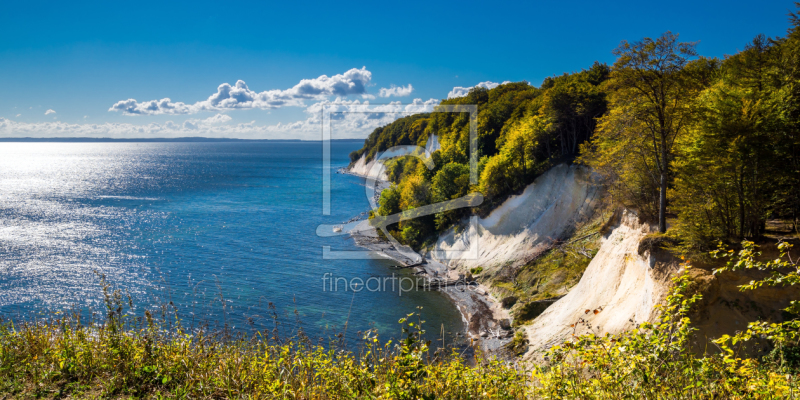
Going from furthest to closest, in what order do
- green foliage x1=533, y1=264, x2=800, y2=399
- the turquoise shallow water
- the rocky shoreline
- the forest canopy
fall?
the turquoise shallow water < the rocky shoreline < the forest canopy < green foliage x1=533, y1=264, x2=800, y2=399

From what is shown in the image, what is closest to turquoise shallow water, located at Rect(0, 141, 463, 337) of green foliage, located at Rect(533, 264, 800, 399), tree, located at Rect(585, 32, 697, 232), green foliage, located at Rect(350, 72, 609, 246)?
green foliage, located at Rect(533, 264, 800, 399)

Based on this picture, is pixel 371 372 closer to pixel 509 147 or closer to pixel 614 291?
pixel 614 291

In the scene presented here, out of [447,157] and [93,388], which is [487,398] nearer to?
[93,388]

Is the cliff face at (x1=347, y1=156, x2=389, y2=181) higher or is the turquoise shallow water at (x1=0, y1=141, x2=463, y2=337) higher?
the cliff face at (x1=347, y1=156, x2=389, y2=181)

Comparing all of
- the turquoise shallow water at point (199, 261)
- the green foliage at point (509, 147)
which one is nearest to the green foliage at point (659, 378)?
the turquoise shallow water at point (199, 261)

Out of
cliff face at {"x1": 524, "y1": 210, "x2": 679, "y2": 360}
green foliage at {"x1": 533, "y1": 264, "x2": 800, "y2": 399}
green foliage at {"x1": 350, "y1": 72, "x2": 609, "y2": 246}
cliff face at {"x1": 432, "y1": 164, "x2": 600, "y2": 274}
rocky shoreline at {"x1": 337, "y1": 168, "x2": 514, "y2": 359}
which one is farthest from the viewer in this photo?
green foliage at {"x1": 350, "y1": 72, "x2": 609, "y2": 246}

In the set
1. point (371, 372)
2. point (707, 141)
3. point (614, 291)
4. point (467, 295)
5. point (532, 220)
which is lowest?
point (467, 295)

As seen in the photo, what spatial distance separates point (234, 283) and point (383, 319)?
1609 cm

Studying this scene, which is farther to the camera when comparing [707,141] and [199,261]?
[199,261]

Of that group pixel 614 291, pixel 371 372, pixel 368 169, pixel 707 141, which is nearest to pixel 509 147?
pixel 614 291

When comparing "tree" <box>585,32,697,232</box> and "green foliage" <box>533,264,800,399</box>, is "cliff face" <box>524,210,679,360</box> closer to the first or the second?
"tree" <box>585,32,697,232</box>

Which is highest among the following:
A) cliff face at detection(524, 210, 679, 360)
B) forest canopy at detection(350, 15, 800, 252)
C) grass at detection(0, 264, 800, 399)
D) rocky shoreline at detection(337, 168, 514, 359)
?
forest canopy at detection(350, 15, 800, 252)

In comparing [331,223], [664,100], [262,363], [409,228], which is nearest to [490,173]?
[409,228]

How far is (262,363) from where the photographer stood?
8102mm
